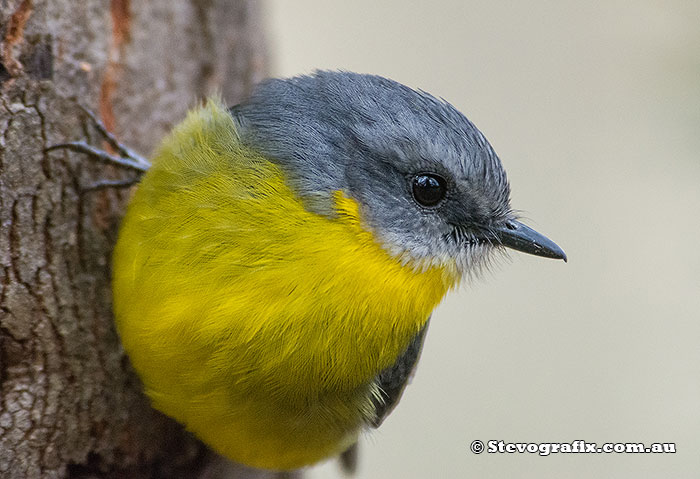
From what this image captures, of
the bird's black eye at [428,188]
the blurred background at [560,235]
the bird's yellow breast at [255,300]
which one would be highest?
the blurred background at [560,235]

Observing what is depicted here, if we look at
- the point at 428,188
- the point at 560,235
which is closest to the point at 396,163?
the point at 428,188

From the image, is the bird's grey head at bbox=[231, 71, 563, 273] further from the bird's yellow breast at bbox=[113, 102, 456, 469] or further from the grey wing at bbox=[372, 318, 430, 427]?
the grey wing at bbox=[372, 318, 430, 427]

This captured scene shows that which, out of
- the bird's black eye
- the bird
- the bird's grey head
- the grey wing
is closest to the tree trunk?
the bird

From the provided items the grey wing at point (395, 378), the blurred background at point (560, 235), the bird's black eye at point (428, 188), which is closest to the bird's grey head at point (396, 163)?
the bird's black eye at point (428, 188)

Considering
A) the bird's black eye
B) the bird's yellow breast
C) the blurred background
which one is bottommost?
the bird's yellow breast

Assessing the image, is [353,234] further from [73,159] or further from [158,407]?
[73,159]

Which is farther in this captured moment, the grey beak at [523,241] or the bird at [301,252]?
the grey beak at [523,241]

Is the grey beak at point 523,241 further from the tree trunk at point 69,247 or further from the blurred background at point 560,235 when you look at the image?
the blurred background at point 560,235

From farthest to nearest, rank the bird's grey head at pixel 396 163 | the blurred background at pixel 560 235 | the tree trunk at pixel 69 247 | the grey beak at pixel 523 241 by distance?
the blurred background at pixel 560 235 < the grey beak at pixel 523 241 < the tree trunk at pixel 69 247 < the bird's grey head at pixel 396 163
